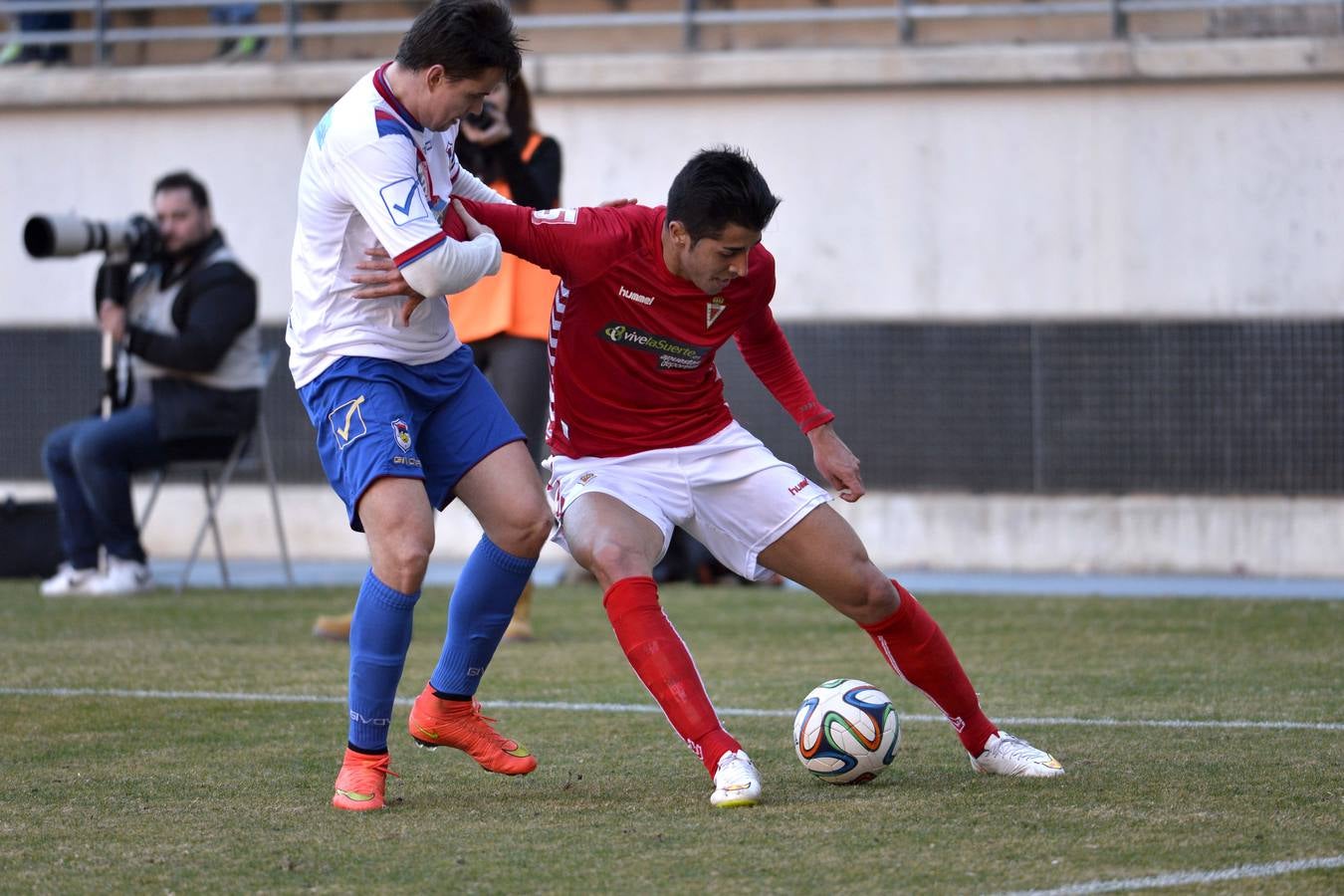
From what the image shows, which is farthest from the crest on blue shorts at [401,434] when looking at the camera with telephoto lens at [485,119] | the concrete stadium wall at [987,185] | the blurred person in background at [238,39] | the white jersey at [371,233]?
the blurred person in background at [238,39]

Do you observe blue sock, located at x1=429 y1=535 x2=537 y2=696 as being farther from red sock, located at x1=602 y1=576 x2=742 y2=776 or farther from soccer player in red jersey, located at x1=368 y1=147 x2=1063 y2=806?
red sock, located at x1=602 y1=576 x2=742 y2=776

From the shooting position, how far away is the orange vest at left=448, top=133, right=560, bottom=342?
7.25 meters

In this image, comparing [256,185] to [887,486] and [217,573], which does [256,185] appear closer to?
[217,573]

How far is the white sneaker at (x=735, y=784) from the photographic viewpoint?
425 centimetres

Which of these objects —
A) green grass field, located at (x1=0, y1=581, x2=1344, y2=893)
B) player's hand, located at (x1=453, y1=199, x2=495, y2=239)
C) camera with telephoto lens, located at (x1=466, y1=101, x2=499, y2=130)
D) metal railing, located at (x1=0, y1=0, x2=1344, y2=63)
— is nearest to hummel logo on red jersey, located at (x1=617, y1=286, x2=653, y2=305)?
player's hand, located at (x1=453, y1=199, x2=495, y2=239)

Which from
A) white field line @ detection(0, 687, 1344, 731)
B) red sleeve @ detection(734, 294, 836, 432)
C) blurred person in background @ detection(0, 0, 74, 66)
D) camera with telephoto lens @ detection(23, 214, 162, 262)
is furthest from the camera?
blurred person in background @ detection(0, 0, 74, 66)

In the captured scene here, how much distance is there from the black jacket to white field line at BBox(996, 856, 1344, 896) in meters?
6.76

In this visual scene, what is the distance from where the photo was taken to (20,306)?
12.8 metres

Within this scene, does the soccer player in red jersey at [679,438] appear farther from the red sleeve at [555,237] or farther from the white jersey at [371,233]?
the white jersey at [371,233]

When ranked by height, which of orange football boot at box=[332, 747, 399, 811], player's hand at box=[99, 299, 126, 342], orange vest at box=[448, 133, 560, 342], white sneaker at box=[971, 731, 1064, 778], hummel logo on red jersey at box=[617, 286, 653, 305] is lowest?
white sneaker at box=[971, 731, 1064, 778]

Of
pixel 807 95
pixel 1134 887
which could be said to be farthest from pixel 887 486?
pixel 1134 887

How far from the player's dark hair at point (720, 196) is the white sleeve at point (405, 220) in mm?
528

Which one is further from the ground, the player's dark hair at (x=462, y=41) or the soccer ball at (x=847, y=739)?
the player's dark hair at (x=462, y=41)

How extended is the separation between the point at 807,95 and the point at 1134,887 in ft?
28.5
